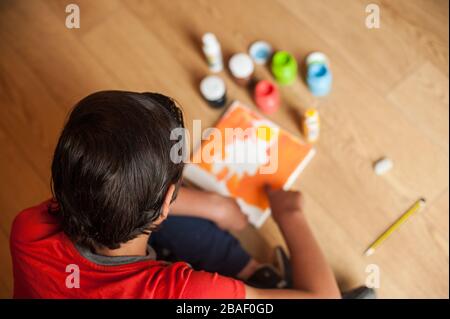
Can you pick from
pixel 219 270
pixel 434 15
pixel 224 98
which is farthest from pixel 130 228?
pixel 434 15

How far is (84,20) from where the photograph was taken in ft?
3.78

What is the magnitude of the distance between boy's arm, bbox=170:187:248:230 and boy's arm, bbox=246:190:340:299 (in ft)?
0.28

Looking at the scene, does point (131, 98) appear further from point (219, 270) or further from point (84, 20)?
point (84, 20)

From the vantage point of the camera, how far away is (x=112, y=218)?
54cm

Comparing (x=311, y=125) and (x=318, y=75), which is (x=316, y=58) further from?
(x=311, y=125)

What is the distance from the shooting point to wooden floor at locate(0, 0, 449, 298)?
100 centimetres

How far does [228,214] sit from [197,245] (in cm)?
11

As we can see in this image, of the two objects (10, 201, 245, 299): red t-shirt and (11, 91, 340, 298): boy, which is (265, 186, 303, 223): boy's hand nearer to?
(11, 91, 340, 298): boy

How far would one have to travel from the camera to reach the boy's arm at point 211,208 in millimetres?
865

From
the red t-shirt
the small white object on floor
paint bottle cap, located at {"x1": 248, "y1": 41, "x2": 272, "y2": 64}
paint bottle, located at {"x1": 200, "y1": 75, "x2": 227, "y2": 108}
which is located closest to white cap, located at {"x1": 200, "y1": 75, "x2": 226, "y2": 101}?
paint bottle, located at {"x1": 200, "y1": 75, "x2": 227, "y2": 108}

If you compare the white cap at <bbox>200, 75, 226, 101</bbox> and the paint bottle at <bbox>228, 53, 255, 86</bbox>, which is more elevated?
the paint bottle at <bbox>228, 53, 255, 86</bbox>

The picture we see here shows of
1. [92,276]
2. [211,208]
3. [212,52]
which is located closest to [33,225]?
[92,276]

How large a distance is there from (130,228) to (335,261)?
58 centimetres

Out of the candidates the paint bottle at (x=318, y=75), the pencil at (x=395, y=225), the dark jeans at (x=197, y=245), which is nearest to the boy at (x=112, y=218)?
the dark jeans at (x=197, y=245)
